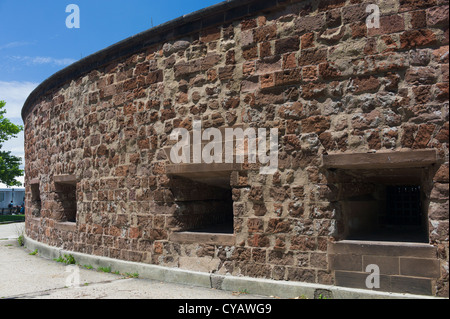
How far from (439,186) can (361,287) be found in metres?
1.34

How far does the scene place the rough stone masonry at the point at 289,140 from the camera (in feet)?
14.0

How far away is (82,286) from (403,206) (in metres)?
4.60

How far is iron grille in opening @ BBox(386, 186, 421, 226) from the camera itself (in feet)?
18.7

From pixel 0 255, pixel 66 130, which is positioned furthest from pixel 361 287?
pixel 0 255

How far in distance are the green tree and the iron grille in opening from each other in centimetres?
2743

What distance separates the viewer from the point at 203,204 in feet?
21.6

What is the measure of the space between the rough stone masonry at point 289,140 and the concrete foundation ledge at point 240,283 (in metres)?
0.11

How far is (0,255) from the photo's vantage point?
9312 mm

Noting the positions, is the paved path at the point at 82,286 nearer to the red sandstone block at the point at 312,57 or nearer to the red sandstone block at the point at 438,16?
the red sandstone block at the point at 312,57

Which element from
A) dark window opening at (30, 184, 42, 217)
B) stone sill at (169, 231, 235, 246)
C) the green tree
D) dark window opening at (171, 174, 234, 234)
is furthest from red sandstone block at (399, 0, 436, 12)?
the green tree

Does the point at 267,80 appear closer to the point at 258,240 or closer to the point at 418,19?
the point at 418,19

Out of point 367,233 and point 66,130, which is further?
point 66,130

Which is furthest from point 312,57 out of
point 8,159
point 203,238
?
point 8,159
